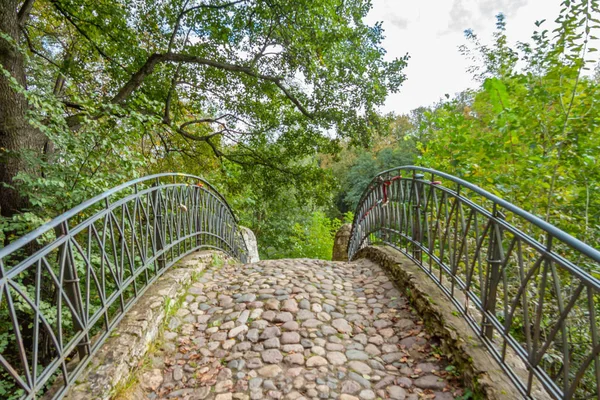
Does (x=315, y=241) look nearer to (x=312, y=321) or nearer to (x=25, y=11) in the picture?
(x=312, y=321)

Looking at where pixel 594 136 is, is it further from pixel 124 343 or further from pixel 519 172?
pixel 124 343

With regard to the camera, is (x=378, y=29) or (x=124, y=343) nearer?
(x=124, y=343)

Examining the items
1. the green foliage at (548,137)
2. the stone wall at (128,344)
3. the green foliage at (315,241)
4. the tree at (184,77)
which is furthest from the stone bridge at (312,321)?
the green foliage at (315,241)

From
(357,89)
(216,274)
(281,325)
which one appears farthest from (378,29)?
(281,325)

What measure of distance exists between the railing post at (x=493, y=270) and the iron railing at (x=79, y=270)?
2678mm

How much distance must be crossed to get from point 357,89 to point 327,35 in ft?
5.91

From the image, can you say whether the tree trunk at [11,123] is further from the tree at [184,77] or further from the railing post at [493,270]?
the railing post at [493,270]

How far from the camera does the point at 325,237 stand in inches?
663

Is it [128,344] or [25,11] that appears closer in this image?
[128,344]

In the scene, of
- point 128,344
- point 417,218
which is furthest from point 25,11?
point 417,218

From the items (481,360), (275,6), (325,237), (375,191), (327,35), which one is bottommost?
(325,237)

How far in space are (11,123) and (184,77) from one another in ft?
14.8

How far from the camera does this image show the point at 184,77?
7.85 meters

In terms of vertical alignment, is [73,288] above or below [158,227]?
below
